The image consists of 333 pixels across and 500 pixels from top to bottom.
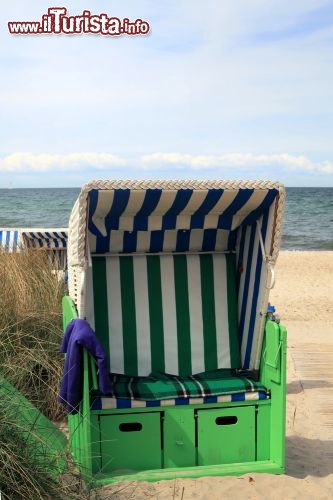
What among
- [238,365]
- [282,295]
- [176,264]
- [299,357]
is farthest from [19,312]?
[282,295]

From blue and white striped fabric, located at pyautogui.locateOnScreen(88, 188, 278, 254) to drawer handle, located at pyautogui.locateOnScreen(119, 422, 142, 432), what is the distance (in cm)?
128

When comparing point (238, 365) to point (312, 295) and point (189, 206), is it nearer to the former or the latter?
point (189, 206)

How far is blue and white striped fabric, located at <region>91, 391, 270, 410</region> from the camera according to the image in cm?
380

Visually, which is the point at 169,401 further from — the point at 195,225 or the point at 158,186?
the point at 158,186

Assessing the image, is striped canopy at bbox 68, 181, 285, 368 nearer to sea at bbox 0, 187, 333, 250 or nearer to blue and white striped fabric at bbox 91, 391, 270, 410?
blue and white striped fabric at bbox 91, 391, 270, 410

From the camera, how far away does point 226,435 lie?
398 cm

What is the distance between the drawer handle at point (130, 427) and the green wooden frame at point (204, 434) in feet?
0.14

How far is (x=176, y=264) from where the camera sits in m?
4.62

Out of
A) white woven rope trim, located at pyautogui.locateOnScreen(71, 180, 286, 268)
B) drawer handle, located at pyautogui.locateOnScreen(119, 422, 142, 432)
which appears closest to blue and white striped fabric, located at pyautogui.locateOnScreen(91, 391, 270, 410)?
drawer handle, located at pyautogui.locateOnScreen(119, 422, 142, 432)

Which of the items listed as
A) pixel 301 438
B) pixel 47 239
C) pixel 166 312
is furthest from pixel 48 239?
pixel 301 438

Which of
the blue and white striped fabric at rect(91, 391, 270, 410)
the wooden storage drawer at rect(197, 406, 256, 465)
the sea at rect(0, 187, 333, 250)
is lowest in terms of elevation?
the sea at rect(0, 187, 333, 250)

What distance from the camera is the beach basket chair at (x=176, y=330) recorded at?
3.78 metres

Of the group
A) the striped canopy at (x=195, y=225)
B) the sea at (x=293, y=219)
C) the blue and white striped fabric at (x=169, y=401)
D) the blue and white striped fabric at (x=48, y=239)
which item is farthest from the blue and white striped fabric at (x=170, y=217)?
the sea at (x=293, y=219)

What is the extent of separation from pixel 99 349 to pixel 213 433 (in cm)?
99
